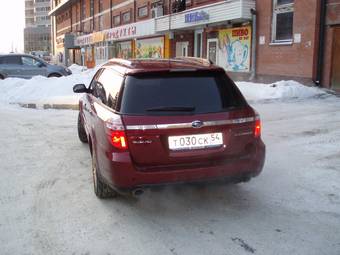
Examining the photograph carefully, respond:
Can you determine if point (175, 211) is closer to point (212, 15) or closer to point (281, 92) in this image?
point (281, 92)

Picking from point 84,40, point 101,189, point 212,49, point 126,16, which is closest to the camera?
point 101,189

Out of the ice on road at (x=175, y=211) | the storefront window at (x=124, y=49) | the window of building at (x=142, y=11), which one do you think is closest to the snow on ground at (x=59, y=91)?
the ice on road at (x=175, y=211)

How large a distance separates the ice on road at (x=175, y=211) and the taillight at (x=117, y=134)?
0.63 meters

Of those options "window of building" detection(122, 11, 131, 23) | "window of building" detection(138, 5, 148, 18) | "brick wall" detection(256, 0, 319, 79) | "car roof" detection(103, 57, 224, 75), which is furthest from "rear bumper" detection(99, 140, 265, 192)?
"window of building" detection(122, 11, 131, 23)

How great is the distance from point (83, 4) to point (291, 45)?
4155 centimetres

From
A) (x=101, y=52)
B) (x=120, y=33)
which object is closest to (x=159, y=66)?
(x=120, y=33)

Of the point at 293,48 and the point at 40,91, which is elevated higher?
the point at 293,48

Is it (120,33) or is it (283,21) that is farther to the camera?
(120,33)

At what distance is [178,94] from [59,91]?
12.3 m

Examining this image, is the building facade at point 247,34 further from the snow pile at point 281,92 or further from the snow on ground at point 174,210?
the snow on ground at point 174,210

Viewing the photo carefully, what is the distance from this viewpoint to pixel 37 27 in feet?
398

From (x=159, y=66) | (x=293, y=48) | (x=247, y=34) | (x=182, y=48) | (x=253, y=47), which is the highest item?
(x=247, y=34)

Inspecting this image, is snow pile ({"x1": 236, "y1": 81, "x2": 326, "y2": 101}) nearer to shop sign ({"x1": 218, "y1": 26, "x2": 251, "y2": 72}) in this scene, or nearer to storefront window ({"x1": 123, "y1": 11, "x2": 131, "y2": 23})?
shop sign ({"x1": 218, "y1": 26, "x2": 251, "y2": 72})

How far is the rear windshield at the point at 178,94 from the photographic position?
4316mm
